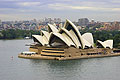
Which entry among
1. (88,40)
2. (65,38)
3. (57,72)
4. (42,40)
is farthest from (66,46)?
(57,72)

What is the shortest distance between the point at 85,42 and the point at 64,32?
4.62m

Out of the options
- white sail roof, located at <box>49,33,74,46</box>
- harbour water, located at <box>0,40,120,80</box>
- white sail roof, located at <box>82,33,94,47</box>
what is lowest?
harbour water, located at <box>0,40,120,80</box>

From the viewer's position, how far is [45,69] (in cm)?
3216

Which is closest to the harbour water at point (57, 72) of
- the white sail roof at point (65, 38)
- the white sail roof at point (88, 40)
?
the white sail roof at point (65, 38)

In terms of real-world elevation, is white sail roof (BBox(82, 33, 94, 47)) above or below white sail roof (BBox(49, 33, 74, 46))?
below

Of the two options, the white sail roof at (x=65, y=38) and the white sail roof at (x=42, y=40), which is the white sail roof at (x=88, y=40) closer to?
the white sail roof at (x=65, y=38)

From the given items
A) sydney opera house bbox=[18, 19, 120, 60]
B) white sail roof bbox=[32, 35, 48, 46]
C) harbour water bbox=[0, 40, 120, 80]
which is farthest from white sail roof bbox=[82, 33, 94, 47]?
harbour water bbox=[0, 40, 120, 80]

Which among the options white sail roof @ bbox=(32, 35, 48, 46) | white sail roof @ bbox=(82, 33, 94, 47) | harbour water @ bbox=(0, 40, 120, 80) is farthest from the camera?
white sail roof @ bbox=(32, 35, 48, 46)

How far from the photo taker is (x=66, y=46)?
4259 cm

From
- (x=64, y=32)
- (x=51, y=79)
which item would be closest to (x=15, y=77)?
(x=51, y=79)

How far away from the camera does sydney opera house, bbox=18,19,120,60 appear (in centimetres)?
4194

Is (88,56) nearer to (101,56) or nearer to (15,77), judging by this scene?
(101,56)

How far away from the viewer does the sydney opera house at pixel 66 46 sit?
41.9m

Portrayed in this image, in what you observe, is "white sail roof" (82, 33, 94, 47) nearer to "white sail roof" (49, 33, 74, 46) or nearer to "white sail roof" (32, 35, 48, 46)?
Result: "white sail roof" (49, 33, 74, 46)
